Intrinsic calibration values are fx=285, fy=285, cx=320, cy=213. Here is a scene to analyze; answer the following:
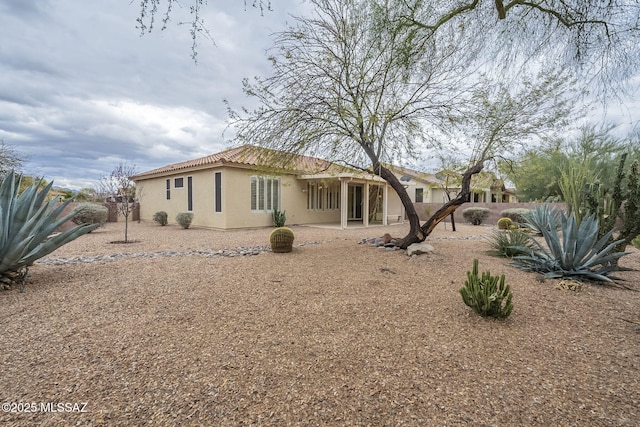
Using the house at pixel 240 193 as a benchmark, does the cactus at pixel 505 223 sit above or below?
below

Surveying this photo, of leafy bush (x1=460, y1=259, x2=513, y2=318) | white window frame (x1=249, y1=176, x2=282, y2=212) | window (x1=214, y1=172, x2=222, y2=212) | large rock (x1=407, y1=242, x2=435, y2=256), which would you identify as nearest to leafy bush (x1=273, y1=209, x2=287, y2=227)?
white window frame (x1=249, y1=176, x2=282, y2=212)

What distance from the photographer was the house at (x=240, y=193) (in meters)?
13.1

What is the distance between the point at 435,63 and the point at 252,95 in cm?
387

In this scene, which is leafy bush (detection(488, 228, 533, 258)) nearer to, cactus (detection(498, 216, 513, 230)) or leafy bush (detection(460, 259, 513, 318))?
leafy bush (detection(460, 259, 513, 318))

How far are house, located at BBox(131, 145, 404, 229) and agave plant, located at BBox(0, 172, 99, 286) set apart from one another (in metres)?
6.30

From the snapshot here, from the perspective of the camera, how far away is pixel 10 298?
4.00 m

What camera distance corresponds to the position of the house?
13148mm

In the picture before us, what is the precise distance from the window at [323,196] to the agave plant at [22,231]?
12286 millimetres

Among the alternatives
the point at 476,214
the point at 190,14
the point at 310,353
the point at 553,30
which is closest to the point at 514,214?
the point at 476,214

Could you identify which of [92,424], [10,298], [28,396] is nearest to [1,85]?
[10,298]

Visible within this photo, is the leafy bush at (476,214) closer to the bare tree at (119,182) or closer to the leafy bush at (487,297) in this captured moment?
the leafy bush at (487,297)

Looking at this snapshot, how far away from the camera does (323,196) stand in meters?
17.7

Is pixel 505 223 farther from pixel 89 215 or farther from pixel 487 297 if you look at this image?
pixel 89 215

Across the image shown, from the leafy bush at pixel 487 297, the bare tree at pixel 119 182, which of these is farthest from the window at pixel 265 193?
the leafy bush at pixel 487 297
